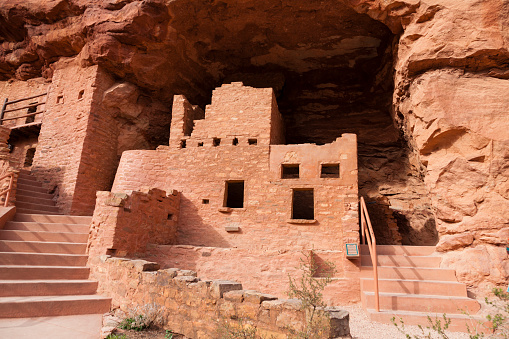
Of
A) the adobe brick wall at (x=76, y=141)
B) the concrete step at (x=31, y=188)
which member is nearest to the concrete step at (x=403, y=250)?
the adobe brick wall at (x=76, y=141)

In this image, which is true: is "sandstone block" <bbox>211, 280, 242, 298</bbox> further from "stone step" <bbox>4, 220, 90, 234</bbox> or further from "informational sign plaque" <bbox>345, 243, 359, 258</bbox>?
"stone step" <bbox>4, 220, 90, 234</bbox>

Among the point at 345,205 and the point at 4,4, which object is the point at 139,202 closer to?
the point at 345,205

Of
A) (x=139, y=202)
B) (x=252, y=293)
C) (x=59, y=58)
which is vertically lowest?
(x=252, y=293)

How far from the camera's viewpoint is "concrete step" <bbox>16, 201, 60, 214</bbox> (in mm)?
9156

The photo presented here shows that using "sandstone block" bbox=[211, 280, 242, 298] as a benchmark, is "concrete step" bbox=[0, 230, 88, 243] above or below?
above

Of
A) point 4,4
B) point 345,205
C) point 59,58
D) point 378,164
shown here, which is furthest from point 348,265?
point 4,4

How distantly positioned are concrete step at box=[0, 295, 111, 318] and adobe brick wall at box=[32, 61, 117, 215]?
19.4 ft

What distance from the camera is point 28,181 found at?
422 inches

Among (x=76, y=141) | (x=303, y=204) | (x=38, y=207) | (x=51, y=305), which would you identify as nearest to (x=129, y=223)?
(x=51, y=305)

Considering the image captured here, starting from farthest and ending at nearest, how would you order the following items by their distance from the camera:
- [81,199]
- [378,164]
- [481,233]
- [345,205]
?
[378,164], [81,199], [345,205], [481,233]

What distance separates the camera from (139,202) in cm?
780

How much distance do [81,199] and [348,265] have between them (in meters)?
8.62

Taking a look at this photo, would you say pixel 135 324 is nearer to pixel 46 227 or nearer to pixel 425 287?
pixel 46 227

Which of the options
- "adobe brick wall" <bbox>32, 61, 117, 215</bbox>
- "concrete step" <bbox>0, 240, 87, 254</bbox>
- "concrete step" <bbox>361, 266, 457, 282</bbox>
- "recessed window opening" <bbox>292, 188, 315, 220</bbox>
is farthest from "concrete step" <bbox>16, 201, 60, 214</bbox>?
"concrete step" <bbox>361, 266, 457, 282</bbox>
